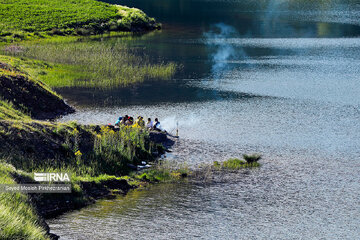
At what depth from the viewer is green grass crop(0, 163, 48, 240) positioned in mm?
23016

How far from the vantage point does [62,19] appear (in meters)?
124

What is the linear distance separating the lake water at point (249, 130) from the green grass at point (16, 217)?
233 cm

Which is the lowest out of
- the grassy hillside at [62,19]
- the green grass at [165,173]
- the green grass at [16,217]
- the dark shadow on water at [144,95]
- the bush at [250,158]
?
the green grass at [165,173]

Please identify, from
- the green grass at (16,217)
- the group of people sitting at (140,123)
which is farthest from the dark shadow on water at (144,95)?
the green grass at (16,217)

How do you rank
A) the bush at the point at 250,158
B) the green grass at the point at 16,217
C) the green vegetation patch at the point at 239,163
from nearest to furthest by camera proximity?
the green grass at the point at 16,217, the green vegetation patch at the point at 239,163, the bush at the point at 250,158

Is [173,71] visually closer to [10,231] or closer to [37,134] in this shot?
[37,134]

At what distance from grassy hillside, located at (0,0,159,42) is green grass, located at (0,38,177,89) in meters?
16.1

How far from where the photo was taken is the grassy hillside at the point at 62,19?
367 ft

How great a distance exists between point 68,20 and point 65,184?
9513 centimetres

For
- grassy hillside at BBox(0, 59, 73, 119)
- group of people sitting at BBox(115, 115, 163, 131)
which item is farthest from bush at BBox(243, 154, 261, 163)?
grassy hillside at BBox(0, 59, 73, 119)

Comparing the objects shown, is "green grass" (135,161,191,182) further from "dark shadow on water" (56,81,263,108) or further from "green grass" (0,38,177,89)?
"green grass" (0,38,177,89)

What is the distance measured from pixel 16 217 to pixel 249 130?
96.0ft

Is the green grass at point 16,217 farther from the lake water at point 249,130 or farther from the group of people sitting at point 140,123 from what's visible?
the group of people sitting at point 140,123

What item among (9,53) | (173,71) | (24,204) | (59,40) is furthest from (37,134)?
(59,40)
